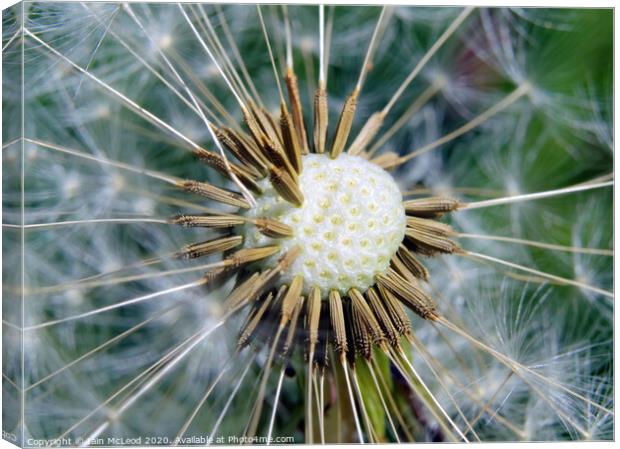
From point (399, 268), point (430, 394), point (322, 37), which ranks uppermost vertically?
point (322, 37)

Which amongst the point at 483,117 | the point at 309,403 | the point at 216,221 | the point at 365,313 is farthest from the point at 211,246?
the point at 483,117

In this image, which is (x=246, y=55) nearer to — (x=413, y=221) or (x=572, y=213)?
(x=413, y=221)

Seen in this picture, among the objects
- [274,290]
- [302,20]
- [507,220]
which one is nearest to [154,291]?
[274,290]

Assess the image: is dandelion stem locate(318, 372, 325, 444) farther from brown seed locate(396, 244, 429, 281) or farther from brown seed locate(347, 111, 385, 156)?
brown seed locate(347, 111, 385, 156)

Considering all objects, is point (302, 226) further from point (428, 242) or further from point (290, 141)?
point (428, 242)

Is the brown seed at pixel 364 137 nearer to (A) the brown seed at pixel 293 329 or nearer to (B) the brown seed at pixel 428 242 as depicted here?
(B) the brown seed at pixel 428 242

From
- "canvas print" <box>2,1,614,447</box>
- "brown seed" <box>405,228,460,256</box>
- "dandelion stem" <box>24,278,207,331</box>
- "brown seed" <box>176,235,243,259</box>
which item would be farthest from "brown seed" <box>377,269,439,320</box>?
"dandelion stem" <box>24,278,207,331</box>

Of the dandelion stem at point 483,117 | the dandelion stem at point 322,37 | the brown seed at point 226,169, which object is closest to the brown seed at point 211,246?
the brown seed at point 226,169
